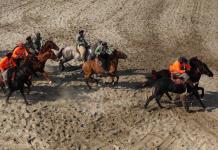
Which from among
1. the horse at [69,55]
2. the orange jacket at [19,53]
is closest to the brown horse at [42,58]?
the orange jacket at [19,53]

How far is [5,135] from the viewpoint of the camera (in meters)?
16.6

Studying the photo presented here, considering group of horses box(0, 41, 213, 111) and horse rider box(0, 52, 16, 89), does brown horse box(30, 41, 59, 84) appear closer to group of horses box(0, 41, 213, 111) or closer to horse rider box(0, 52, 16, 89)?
group of horses box(0, 41, 213, 111)

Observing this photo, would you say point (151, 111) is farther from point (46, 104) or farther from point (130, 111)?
point (46, 104)

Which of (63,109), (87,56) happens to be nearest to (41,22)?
(87,56)

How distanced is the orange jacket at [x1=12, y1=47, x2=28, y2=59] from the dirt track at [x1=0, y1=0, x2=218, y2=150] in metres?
1.74

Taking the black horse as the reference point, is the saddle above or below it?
below

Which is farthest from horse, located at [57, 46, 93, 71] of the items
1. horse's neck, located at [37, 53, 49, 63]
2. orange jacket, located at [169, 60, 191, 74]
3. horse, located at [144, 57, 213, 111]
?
orange jacket, located at [169, 60, 191, 74]

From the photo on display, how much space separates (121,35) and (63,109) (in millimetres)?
10636

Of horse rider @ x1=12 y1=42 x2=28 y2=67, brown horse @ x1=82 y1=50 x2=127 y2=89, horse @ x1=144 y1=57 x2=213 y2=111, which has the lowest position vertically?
horse @ x1=144 y1=57 x2=213 y2=111

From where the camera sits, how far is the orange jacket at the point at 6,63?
19.1 metres

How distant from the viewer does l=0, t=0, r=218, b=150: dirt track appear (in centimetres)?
→ 1686

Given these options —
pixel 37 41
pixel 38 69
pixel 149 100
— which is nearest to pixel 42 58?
pixel 38 69

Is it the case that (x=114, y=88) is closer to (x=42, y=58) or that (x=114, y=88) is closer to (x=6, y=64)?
(x=42, y=58)

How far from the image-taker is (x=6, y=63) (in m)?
19.2
